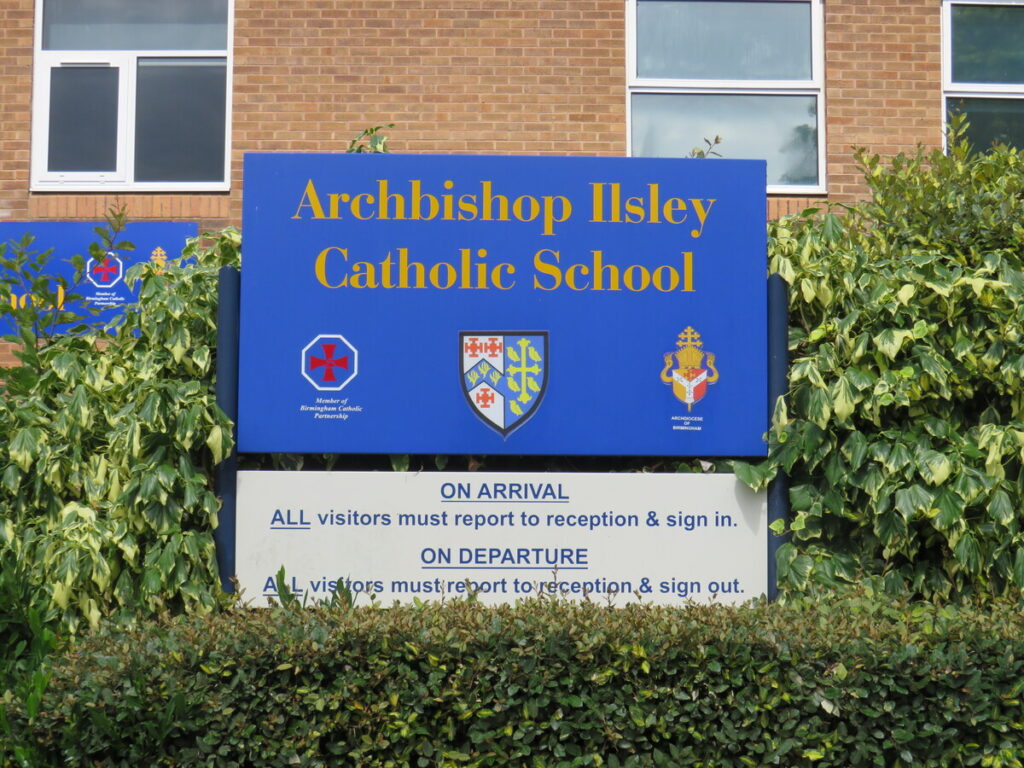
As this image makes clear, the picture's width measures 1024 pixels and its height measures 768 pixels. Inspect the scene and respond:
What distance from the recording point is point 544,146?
729cm

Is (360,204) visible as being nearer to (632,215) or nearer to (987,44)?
(632,215)

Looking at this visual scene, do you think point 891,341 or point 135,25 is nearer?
point 891,341

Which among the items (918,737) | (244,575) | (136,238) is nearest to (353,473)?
(244,575)

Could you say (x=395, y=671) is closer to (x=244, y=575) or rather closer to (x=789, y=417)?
(x=244, y=575)

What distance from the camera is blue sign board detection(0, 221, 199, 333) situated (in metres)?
7.05

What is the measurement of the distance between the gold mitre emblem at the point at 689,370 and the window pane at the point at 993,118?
12.9 ft

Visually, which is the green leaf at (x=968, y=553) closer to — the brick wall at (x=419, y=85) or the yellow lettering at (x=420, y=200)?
the yellow lettering at (x=420, y=200)

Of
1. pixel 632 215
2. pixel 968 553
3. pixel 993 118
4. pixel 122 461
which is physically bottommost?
pixel 968 553

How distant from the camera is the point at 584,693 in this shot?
153 inches

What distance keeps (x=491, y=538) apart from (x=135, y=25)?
4961 millimetres

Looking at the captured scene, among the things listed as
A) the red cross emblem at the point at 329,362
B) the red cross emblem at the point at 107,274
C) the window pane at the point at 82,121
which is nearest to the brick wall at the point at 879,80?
the red cross emblem at the point at 329,362

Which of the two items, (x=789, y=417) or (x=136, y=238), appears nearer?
(x=789, y=417)

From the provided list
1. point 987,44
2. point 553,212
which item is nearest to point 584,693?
point 553,212

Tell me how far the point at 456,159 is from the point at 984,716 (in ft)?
9.77
